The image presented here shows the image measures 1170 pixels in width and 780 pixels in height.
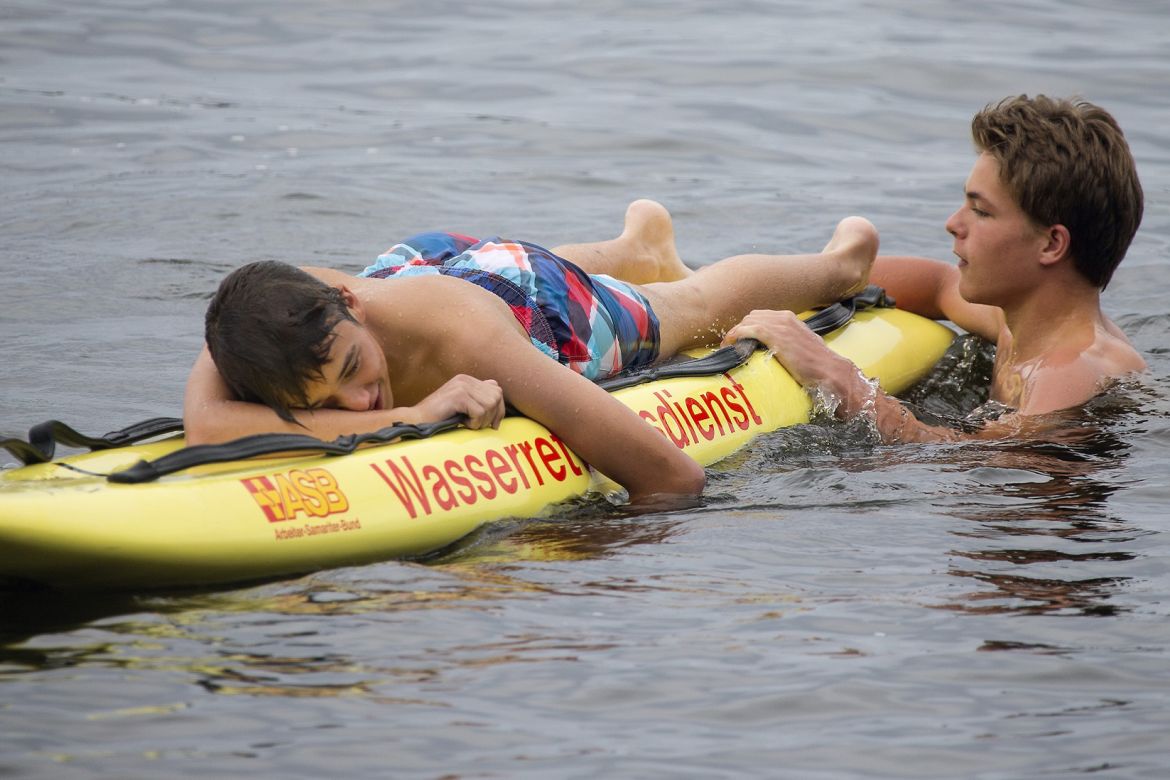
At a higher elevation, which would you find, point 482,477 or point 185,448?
point 185,448

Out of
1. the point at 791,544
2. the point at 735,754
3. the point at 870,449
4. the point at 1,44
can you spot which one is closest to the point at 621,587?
the point at 791,544

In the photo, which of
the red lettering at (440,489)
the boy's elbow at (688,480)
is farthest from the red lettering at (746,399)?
the red lettering at (440,489)

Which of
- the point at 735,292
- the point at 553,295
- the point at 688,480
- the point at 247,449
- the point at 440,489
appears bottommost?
the point at 688,480

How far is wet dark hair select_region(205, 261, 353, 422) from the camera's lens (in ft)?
14.0

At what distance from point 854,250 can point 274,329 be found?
129 inches

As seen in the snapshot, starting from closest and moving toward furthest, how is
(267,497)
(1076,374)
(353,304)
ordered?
1. (267,497)
2. (353,304)
3. (1076,374)

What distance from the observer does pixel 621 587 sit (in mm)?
4164

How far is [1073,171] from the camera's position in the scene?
577 centimetres

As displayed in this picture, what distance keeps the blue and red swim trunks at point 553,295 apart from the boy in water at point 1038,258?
0.49 m

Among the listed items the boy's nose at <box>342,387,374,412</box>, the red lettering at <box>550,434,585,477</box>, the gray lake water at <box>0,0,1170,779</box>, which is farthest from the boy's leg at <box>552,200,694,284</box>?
the boy's nose at <box>342,387,374,412</box>

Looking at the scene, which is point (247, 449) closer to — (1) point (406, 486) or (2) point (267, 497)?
(2) point (267, 497)

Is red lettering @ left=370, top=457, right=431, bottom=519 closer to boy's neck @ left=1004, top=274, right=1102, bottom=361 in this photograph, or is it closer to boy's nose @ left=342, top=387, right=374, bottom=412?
boy's nose @ left=342, top=387, right=374, bottom=412

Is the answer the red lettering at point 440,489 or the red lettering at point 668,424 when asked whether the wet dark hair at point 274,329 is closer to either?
the red lettering at point 440,489

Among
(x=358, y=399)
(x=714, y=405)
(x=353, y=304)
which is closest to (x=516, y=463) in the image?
(x=358, y=399)
